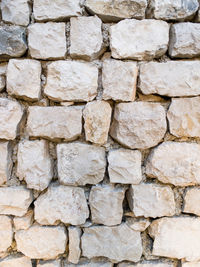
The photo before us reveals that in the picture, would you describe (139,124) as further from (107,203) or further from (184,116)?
(107,203)

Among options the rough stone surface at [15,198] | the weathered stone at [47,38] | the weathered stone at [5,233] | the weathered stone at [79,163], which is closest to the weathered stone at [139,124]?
the weathered stone at [79,163]

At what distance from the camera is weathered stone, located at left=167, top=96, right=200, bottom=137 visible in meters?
0.92

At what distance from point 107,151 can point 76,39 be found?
499 millimetres

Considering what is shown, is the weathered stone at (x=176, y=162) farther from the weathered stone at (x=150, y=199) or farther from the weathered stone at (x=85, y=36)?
the weathered stone at (x=85, y=36)

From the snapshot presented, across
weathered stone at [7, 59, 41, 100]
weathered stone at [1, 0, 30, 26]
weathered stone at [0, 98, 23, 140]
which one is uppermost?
weathered stone at [1, 0, 30, 26]

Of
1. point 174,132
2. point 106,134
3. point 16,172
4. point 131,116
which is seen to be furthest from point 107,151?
point 16,172

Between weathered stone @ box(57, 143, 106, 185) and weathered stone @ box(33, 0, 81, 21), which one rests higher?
weathered stone @ box(33, 0, 81, 21)

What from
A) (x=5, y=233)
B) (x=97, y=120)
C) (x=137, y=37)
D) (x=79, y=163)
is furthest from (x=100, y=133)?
(x=5, y=233)

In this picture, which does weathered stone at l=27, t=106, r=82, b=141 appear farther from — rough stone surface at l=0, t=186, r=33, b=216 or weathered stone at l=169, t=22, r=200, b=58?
weathered stone at l=169, t=22, r=200, b=58

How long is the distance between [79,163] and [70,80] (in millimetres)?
361

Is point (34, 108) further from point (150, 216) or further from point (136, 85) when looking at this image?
point (150, 216)

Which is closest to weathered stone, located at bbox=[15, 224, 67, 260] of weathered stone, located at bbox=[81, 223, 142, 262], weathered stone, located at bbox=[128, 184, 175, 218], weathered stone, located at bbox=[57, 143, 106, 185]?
weathered stone, located at bbox=[81, 223, 142, 262]

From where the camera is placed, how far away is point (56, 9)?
884 millimetres

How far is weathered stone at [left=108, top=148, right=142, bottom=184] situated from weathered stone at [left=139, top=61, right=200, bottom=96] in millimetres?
284
